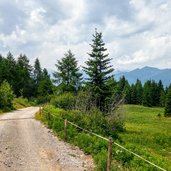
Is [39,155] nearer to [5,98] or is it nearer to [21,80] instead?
[5,98]

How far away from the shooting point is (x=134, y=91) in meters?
142

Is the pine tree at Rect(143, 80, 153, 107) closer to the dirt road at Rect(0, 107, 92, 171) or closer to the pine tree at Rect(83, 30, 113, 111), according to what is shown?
the pine tree at Rect(83, 30, 113, 111)

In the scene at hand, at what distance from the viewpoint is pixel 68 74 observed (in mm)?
61938

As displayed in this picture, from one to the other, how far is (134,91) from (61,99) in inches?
4001

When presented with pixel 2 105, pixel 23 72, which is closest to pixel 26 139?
pixel 2 105

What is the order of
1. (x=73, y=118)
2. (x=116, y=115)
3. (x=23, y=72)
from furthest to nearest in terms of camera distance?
1. (x=23, y=72)
2. (x=116, y=115)
3. (x=73, y=118)

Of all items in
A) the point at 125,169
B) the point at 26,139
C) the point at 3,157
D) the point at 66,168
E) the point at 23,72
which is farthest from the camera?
the point at 23,72

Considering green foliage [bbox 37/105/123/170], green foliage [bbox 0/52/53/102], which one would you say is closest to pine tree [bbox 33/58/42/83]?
green foliage [bbox 0/52/53/102]

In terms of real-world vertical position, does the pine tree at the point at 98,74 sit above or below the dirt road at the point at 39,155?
above

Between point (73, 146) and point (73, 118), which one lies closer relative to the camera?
point (73, 146)

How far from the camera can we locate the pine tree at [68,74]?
59500 millimetres

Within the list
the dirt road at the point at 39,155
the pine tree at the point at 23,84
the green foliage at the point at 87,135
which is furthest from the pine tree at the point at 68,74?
the pine tree at the point at 23,84

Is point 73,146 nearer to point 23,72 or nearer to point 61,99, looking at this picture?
point 61,99

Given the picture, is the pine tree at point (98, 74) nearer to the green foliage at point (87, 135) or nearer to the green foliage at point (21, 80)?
the green foliage at point (87, 135)
